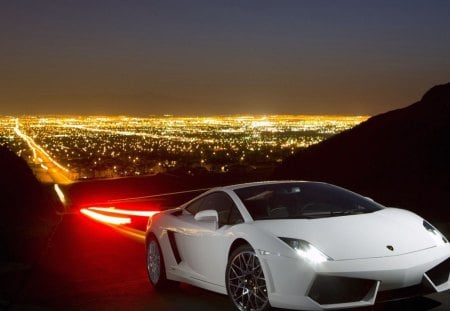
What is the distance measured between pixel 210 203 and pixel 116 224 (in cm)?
874

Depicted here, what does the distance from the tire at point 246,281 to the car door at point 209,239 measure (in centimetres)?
25

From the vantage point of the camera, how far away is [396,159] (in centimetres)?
3244

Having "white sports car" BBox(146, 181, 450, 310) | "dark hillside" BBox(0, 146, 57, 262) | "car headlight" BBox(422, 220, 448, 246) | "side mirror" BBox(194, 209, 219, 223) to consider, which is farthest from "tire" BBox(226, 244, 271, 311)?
"dark hillside" BBox(0, 146, 57, 262)

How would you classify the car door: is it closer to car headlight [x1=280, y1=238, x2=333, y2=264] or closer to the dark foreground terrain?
the dark foreground terrain

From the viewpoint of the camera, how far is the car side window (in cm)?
814

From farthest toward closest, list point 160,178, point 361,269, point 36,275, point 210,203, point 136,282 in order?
point 160,178 → point 36,275 → point 136,282 → point 210,203 → point 361,269

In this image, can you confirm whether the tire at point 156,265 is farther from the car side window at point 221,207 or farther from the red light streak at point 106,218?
the red light streak at point 106,218

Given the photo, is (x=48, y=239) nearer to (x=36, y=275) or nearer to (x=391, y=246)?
(x=36, y=275)

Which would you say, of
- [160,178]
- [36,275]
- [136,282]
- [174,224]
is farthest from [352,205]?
[160,178]

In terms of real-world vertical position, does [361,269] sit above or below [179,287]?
above

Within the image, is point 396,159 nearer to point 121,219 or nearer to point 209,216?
point 121,219

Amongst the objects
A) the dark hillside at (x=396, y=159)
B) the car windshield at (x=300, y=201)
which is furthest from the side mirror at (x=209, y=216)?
the dark hillside at (x=396, y=159)

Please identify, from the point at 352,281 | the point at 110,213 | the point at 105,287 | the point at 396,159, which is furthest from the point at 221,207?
the point at 396,159

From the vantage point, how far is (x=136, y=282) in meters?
10.2
